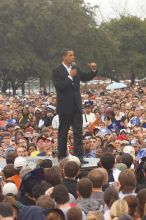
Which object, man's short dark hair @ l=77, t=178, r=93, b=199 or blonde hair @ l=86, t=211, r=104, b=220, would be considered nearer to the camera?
blonde hair @ l=86, t=211, r=104, b=220

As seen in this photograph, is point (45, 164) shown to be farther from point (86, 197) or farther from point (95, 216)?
point (95, 216)

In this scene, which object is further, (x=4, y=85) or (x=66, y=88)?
(x=4, y=85)

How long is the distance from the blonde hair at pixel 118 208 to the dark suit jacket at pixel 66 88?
377 cm

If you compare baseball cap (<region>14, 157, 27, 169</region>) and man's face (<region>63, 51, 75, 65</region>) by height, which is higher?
man's face (<region>63, 51, 75, 65</region>)

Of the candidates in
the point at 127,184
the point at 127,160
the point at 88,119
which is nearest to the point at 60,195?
the point at 127,184

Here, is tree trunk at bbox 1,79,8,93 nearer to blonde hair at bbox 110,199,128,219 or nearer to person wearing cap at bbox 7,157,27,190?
person wearing cap at bbox 7,157,27,190

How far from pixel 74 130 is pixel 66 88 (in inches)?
29.3

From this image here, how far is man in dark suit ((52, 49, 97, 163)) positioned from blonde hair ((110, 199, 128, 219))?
3.61 metres

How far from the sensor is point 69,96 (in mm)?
9891

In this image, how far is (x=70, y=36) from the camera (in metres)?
52.8

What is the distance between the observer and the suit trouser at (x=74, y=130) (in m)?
10.1

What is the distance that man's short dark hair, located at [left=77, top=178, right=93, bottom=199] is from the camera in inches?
271

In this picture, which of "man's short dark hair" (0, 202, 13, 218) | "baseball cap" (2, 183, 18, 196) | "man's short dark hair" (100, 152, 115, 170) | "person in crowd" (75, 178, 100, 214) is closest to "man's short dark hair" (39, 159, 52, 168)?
"man's short dark hair" (100, 152, 115, 170)

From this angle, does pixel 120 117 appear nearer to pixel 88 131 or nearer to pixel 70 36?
pixel 88 131
